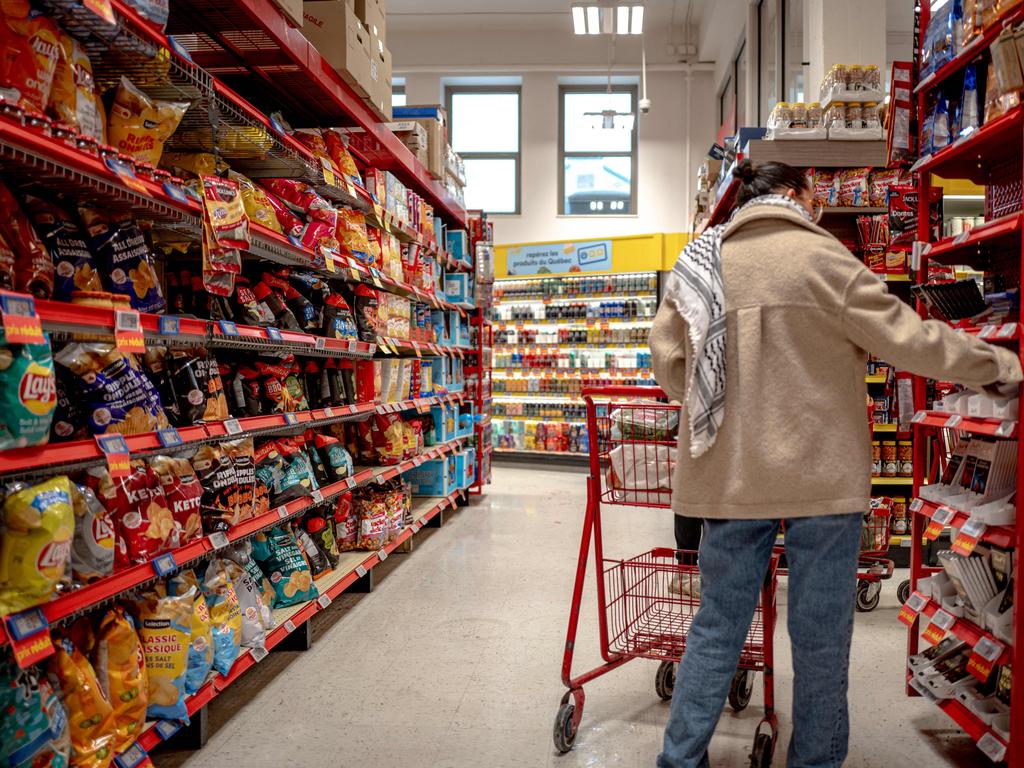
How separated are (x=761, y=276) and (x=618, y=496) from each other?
1.05 m

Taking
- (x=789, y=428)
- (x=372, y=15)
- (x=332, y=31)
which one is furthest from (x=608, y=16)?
(x=789, y=428)

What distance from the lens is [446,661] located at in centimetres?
321

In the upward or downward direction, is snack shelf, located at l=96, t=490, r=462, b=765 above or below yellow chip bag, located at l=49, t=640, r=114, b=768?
below

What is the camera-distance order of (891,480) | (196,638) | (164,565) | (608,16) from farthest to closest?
(608,16) < (891,480) < (196,638) < (164,565)

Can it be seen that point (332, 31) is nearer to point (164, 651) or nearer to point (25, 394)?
point (25, 394)

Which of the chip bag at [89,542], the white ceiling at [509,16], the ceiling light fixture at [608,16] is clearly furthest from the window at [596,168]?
the chip bag at [89,542]

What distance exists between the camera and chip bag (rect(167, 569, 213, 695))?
7.75 ft

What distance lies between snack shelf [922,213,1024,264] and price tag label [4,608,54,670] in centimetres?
255

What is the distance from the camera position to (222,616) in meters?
→ 2.57

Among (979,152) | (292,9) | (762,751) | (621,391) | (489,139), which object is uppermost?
(489,139)

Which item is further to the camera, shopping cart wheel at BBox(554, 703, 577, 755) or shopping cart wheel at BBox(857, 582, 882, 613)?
shopping cart wheel at BBox(857, 582, 882, 613)

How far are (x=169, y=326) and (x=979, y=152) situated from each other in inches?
98.9

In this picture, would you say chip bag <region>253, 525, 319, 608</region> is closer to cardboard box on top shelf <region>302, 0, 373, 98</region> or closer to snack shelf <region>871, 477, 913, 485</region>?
cardboard box on top shelf <region>302, 0, 373, 98</region>

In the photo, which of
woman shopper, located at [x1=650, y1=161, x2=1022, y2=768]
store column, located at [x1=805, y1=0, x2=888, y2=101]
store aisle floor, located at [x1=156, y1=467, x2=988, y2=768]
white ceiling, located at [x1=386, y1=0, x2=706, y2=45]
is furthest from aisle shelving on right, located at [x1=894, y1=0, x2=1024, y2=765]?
white ceiling, located at [x1=386, y1=0, x2=706, y2=45]
